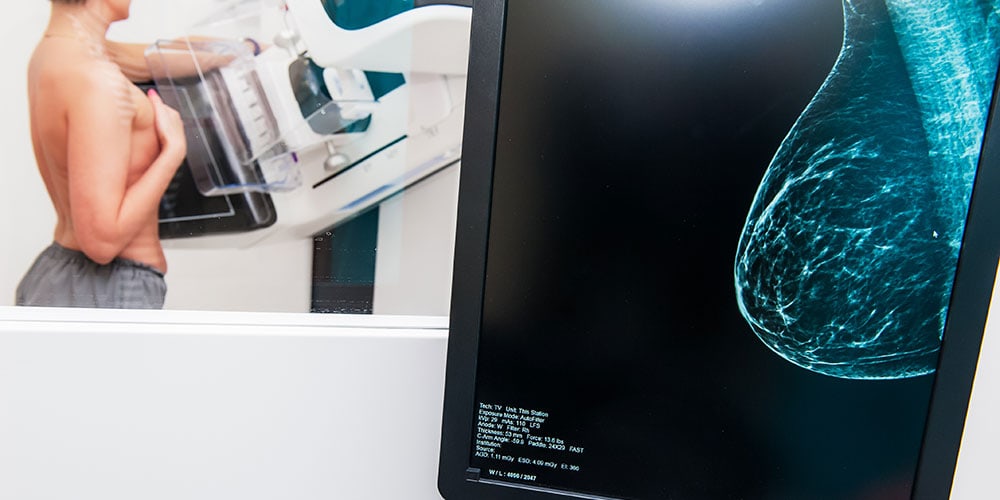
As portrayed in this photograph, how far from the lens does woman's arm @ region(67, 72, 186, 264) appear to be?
1.91 feet

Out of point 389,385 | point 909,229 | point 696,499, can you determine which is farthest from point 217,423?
point 909,229

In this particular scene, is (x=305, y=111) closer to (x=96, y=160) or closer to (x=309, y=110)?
(x=309, y=110)

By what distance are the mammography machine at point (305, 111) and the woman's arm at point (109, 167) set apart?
2 cm

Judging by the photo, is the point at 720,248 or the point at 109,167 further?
the point at 109,167

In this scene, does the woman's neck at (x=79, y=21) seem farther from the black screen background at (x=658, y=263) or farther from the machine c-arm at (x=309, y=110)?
the black screen background at (x=658, y=263)

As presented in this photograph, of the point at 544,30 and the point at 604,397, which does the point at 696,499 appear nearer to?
the point at 604,397

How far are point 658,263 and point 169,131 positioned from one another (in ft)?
1.54

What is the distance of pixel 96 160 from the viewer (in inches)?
23.0

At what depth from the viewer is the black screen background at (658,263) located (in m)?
0.44

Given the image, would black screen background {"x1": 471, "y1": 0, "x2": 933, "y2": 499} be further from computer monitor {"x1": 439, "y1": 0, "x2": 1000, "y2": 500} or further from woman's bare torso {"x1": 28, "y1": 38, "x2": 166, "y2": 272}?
woman's bare torso {"x1": 28, "y1": 38, "x2": 166, "y2": 272}

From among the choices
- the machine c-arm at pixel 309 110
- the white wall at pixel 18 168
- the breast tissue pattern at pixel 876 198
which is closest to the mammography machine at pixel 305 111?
the machine c-arm at pixel 309 110

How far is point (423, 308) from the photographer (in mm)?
635

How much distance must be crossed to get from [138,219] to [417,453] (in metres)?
0.35

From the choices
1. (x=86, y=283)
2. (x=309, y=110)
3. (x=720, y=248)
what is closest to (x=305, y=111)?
(x=309, y=110)
